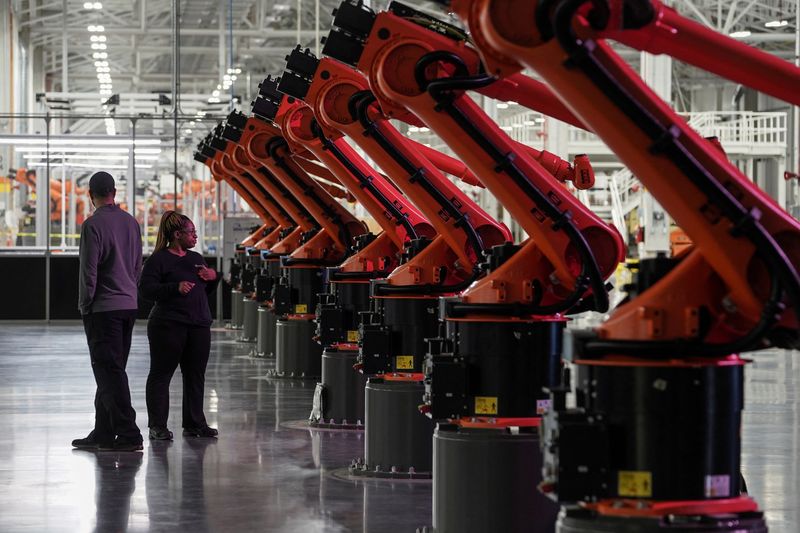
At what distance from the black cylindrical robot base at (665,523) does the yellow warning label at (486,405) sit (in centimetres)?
194

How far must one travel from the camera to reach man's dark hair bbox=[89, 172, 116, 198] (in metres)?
9.03

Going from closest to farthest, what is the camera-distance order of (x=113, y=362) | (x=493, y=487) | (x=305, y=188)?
1. (x=493, y=487)
2. (x=113, y=362)
3. (x=305, y=188)

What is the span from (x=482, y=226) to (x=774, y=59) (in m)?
3.53

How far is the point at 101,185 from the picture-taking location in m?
9.05

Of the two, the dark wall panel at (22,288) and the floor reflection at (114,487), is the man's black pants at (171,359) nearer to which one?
the floor reflection at (114,487)

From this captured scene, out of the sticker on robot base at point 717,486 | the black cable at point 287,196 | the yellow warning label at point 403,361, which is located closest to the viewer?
the sticker on robot base at point 717,486

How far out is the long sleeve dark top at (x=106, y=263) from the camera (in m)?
8.89

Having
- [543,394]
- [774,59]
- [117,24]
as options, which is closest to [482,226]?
[543,394]

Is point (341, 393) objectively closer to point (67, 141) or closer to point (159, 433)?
point (159, 433)

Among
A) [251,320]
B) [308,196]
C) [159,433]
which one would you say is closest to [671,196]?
[159,433]

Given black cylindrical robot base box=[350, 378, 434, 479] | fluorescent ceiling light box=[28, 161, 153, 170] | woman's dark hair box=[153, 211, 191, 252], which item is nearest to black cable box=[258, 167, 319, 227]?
woman's dark hair box=[153, 211, 191, 252]

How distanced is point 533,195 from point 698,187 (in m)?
1.89

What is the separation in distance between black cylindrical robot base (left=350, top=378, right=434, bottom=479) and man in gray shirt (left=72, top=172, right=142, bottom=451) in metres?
1.86

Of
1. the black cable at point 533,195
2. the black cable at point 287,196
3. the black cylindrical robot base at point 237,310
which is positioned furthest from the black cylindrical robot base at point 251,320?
the black cable at point 533,195
